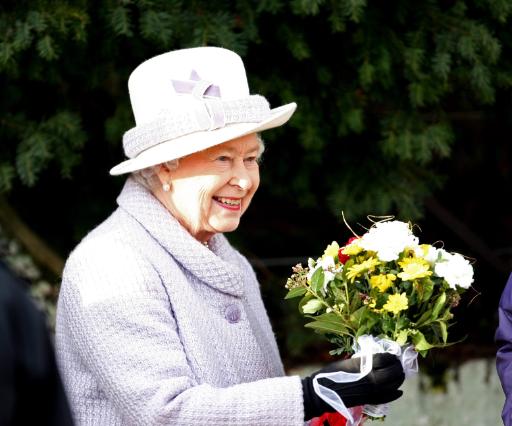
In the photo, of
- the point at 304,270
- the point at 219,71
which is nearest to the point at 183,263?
the point at 304,270

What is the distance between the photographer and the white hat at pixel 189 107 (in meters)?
2.97

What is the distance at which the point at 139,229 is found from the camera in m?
3.03

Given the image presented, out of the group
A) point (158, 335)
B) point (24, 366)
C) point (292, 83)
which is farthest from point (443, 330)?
point (292, 83)

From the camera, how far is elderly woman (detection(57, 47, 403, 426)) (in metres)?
2.74

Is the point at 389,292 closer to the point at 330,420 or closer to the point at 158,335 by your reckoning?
the point at 330,420

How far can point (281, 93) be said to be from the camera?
→ 4125mm

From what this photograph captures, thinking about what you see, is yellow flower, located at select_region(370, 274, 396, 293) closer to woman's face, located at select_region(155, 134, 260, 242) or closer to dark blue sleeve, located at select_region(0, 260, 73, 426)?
woman's face, located at select_region(155, 134, 260, 242)

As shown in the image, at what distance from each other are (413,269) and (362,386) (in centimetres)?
34

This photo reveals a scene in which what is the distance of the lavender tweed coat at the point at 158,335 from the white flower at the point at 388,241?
408 millimetres

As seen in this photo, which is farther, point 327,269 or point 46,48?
point 46,48

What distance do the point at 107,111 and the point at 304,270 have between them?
1.77 metres

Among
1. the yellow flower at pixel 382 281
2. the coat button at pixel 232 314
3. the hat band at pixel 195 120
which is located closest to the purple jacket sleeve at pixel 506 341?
the yellow flower at pixel 382 281

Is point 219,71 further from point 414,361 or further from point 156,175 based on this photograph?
point 414,361

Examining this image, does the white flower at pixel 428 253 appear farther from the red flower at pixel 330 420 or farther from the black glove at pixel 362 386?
the red flower at pixel 330 420
